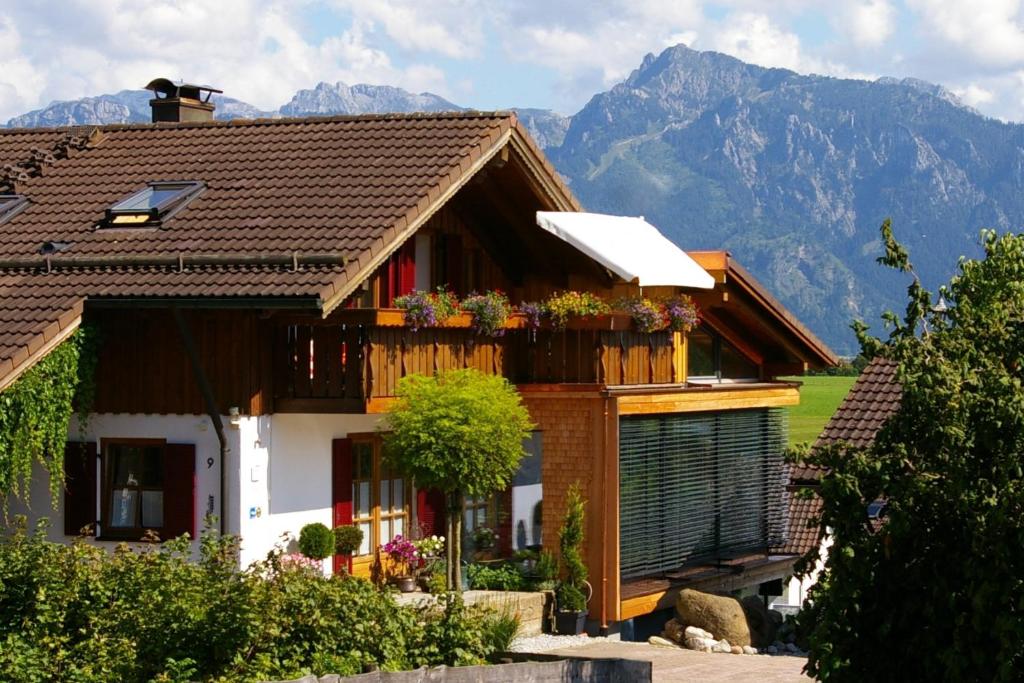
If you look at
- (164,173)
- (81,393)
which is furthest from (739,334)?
(81,393)

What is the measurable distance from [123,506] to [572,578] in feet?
17.6

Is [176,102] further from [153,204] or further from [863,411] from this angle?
[863,411]

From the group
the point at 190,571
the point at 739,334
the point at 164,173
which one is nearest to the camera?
the point at 190,571

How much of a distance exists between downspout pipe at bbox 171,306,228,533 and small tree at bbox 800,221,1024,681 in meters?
7.84

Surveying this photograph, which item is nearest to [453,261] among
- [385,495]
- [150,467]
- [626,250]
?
[626,250]

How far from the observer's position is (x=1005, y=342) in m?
13.8

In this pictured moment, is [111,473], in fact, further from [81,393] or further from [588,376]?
[588,376]

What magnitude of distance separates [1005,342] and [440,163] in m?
9.23

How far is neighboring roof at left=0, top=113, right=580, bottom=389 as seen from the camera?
19.5 meters

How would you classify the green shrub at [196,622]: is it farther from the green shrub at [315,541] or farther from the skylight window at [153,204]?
the skylight window at [153,204]

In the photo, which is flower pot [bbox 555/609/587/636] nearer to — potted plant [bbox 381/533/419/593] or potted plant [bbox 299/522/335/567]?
potted plant [bbox 381/533/419/593]

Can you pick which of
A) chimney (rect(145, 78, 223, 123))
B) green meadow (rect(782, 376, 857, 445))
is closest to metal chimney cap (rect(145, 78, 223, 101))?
chimney (rect(145, 78, 223, 123))

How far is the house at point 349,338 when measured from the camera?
19984mm

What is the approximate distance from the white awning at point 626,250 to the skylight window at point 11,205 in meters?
6.24
